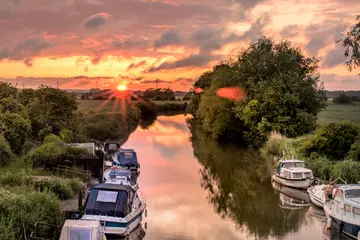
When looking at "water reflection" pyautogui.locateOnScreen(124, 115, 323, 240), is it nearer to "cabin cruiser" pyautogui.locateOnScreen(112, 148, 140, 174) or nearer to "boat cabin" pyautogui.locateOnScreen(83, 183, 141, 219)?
"cabin cruiser" pyautogui.locateOnScreen(112, 148, 140, 174)

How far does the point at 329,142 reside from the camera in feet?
127

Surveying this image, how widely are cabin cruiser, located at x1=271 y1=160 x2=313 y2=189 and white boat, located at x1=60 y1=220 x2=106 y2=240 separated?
63.7ft

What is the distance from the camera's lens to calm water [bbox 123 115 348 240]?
24141mm

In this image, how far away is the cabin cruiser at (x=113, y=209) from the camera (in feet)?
67.9

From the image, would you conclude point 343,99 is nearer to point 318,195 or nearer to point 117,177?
point 318,195

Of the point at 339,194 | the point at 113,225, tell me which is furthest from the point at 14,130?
the point at 339,194

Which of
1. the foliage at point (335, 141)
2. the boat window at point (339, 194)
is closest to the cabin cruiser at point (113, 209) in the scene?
the boat window at point (339, 194)

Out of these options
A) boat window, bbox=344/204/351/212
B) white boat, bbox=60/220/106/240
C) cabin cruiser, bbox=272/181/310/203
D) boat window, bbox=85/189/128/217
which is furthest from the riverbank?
white boat, bbox=60/220/106/240

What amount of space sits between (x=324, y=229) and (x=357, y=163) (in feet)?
34.2

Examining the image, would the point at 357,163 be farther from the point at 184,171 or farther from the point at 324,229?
the point at 184,171

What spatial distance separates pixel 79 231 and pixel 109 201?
4803 mm

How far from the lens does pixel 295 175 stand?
109ft

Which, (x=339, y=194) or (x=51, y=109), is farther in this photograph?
(x=51, y=109)

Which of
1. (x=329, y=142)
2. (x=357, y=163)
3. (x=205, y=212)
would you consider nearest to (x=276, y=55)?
(x=329, y=142)
